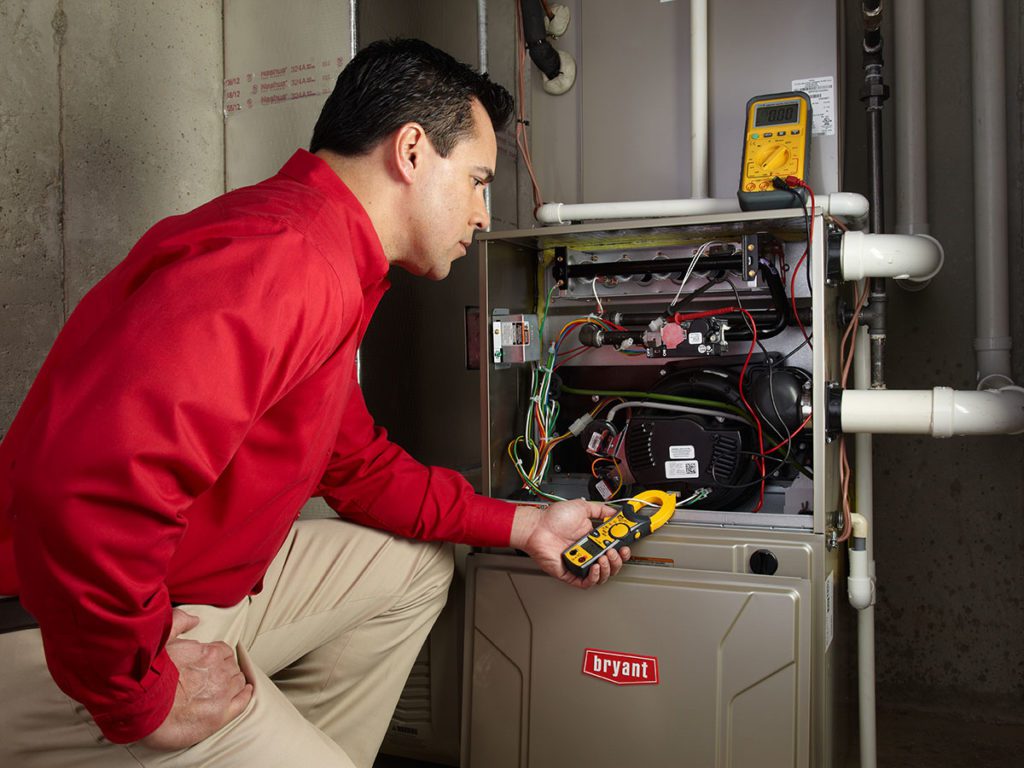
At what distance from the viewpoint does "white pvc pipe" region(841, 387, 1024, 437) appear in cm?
144

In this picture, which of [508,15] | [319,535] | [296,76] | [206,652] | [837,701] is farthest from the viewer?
[508,15]

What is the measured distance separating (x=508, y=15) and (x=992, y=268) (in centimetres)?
127

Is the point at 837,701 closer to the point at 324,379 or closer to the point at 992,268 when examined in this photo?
the point at 992,268

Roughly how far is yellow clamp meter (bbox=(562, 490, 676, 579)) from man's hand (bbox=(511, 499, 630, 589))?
2cm

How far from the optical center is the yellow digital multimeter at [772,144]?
1549mm

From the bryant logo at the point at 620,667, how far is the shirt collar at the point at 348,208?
0.76 m

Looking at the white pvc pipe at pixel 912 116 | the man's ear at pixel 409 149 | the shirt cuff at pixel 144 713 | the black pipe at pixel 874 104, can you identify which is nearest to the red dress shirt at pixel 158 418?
the shirt cuff at pixel 144 713

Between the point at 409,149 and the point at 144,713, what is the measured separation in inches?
30.2

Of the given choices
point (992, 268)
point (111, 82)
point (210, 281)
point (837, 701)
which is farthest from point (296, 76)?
point (837, 701)

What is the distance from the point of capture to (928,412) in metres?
1.46

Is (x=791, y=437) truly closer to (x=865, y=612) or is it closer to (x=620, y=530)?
(x=620, y=530)

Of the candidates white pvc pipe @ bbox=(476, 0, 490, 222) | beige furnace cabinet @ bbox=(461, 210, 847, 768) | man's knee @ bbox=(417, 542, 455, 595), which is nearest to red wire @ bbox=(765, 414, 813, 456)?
beige furnace cabinet @ bbox=(461, 210, 847, 768)

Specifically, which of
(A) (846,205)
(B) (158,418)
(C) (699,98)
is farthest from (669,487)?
(B) (158,418)

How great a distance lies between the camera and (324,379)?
1.06m
